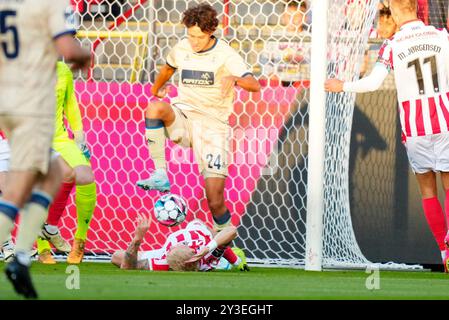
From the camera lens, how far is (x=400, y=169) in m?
8.98

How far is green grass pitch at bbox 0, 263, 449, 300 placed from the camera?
507 cm

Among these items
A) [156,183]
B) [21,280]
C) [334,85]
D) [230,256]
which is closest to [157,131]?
[156,183]

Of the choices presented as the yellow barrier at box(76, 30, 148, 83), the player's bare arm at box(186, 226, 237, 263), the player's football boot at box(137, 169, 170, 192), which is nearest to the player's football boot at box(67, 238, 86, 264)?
the player's football boot at box(137, 169, 170, 192)

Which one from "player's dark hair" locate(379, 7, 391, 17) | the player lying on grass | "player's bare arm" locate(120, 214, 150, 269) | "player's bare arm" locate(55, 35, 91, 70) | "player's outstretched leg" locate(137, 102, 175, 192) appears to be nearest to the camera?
"player's bare arm" locate(55, 35, 91, 70)

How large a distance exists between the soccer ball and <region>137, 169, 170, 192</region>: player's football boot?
0.36 meters

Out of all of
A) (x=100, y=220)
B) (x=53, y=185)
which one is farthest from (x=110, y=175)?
(x=53, y=185)

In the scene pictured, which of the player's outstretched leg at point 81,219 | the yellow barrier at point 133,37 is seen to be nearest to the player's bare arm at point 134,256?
the player's outstretched leg at point 81,219

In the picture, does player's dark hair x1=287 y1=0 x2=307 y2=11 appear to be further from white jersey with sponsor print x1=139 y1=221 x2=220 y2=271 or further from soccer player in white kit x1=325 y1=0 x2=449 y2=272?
white jersey with sponsor print x1=139 y1=221 x2=220 y2=271

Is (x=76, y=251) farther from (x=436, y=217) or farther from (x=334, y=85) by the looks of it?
(x=436, y=217)

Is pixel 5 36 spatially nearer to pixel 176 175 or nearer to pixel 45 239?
pixel 45 239

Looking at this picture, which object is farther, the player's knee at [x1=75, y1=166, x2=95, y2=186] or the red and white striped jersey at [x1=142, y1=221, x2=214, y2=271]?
the player's knee at [x1=75, y1=166, x2=95, y2=186]

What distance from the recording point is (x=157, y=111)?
Answer: 7.89 meters

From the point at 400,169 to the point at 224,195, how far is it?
1369mm

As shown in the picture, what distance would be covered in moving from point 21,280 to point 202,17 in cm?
389
